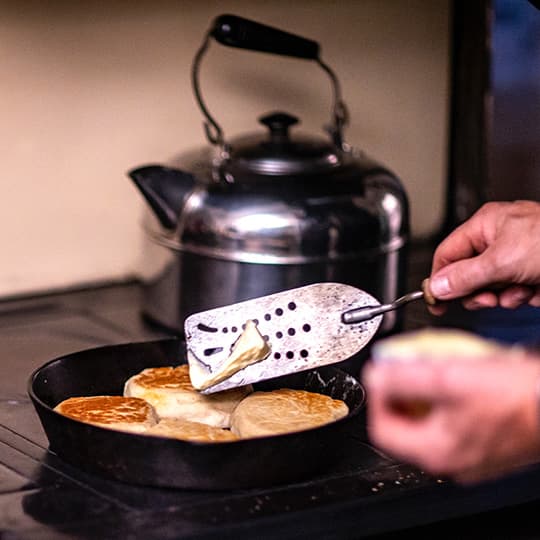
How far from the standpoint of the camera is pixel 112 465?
1.10m

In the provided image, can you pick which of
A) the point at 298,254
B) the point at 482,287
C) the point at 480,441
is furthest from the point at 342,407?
the point at 480,441

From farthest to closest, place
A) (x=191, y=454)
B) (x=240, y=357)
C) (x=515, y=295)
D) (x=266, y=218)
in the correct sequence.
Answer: (x=266, y=218) → (x=515, y=295) → (x=240, y=357) → (x=191, y=454)

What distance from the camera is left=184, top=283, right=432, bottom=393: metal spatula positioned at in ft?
3.96

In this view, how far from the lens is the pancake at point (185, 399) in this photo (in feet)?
4.02

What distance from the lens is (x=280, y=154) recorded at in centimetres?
159

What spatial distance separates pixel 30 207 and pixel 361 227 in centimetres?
52

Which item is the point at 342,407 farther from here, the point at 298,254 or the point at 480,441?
the point at 480,441

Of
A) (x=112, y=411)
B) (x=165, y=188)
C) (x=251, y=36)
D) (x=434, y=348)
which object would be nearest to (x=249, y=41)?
(x=251, y=36)

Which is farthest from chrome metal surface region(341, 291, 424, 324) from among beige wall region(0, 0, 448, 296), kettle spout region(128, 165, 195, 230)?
beige wall region(0, 0, 448, 296)

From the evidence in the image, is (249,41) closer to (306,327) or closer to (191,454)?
(306,327)

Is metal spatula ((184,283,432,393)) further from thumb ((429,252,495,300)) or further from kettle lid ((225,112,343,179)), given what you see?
kettle lid ((225,112,343,179))

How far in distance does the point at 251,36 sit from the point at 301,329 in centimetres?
52

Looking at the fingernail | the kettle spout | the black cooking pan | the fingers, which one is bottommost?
the black cooking pan

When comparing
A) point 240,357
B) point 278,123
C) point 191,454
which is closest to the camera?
point 191,454
